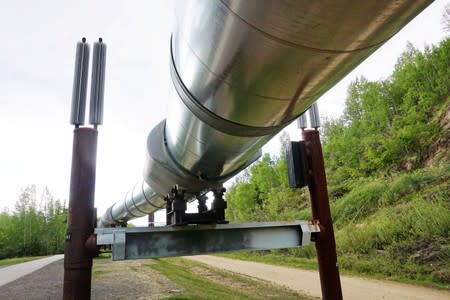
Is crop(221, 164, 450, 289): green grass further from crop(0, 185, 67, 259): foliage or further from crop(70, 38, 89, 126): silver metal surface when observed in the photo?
crop(0, 185, 67, 259): foliage

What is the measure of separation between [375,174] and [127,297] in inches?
749

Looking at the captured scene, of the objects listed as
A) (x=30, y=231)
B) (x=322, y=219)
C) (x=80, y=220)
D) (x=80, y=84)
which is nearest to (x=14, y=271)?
(x=80, y=220)

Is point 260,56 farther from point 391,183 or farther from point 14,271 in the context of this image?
point 14,271

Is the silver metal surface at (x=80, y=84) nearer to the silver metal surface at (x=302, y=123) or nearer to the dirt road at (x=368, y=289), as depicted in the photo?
the silver metal surface at (x=302, y=123)

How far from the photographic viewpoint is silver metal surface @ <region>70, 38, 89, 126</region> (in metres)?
3.00

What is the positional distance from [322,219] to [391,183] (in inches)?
550

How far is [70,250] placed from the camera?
106 inches

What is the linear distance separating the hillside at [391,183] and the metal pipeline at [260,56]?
8589 millimetres

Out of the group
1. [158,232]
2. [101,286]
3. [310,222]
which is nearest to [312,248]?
[101,286]

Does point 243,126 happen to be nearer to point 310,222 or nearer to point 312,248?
point 310,222

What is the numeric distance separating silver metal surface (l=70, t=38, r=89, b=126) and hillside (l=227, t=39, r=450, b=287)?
9.05 metres

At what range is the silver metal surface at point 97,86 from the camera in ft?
10.1

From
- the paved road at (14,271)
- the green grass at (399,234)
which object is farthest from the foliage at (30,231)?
the green grass at (399,234)

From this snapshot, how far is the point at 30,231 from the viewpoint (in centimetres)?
4772
